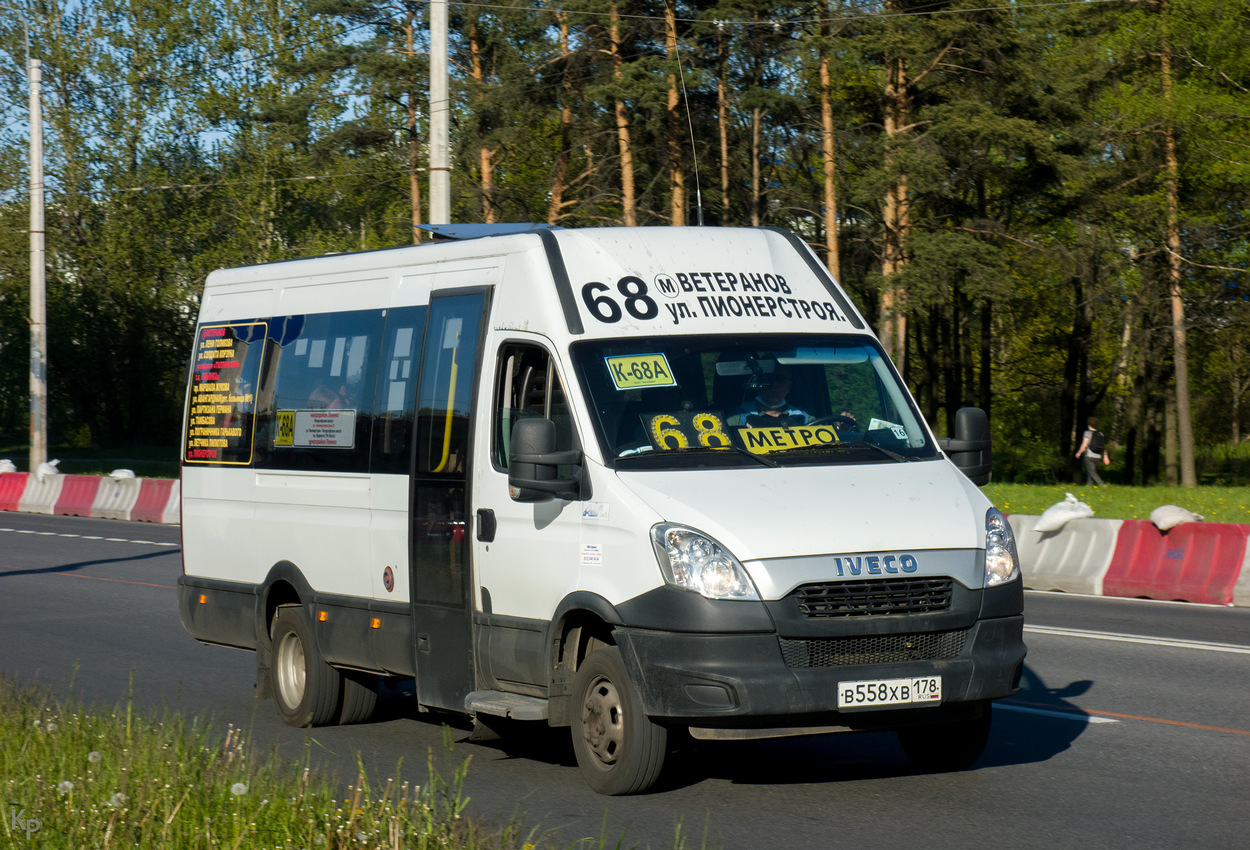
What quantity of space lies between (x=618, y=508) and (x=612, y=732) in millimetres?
971

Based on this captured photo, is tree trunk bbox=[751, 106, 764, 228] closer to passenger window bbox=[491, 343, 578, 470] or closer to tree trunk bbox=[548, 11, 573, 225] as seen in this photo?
tree trunk bbox=[548, 11, 573, 225]

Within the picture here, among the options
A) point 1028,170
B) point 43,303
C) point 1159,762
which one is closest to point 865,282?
point 1028,170

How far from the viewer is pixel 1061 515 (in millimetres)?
16094

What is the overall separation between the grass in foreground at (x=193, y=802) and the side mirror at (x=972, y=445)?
290 centimetres

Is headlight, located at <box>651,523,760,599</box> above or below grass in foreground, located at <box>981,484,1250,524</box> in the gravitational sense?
above

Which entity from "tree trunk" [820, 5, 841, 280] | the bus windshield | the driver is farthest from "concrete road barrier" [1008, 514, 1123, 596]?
"tree trunk" [820, 5, 841, 280]

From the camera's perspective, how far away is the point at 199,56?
2279 inches

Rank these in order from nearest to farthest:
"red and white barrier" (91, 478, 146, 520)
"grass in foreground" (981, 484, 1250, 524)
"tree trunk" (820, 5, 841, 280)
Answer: "grass in foreground" (981, 484, 1250, 524) < "red and white barrier" (91, 478, 146, 520) < "tree trunk" (820, 5, 841, 280)

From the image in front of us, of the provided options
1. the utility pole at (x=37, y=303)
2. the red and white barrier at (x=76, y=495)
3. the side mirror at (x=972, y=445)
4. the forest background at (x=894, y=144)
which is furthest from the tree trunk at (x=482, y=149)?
the side mirror at (x=972, y=445)

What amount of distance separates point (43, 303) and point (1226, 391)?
119 ft

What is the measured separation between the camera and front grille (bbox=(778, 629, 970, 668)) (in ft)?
20.6

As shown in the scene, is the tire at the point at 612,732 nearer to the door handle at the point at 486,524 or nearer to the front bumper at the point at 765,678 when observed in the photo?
the front bumper at the point at 765,678

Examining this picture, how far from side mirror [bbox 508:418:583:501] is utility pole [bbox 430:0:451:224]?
30.3 ft

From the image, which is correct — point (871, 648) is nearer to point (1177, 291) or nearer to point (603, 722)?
point (603, 722)
